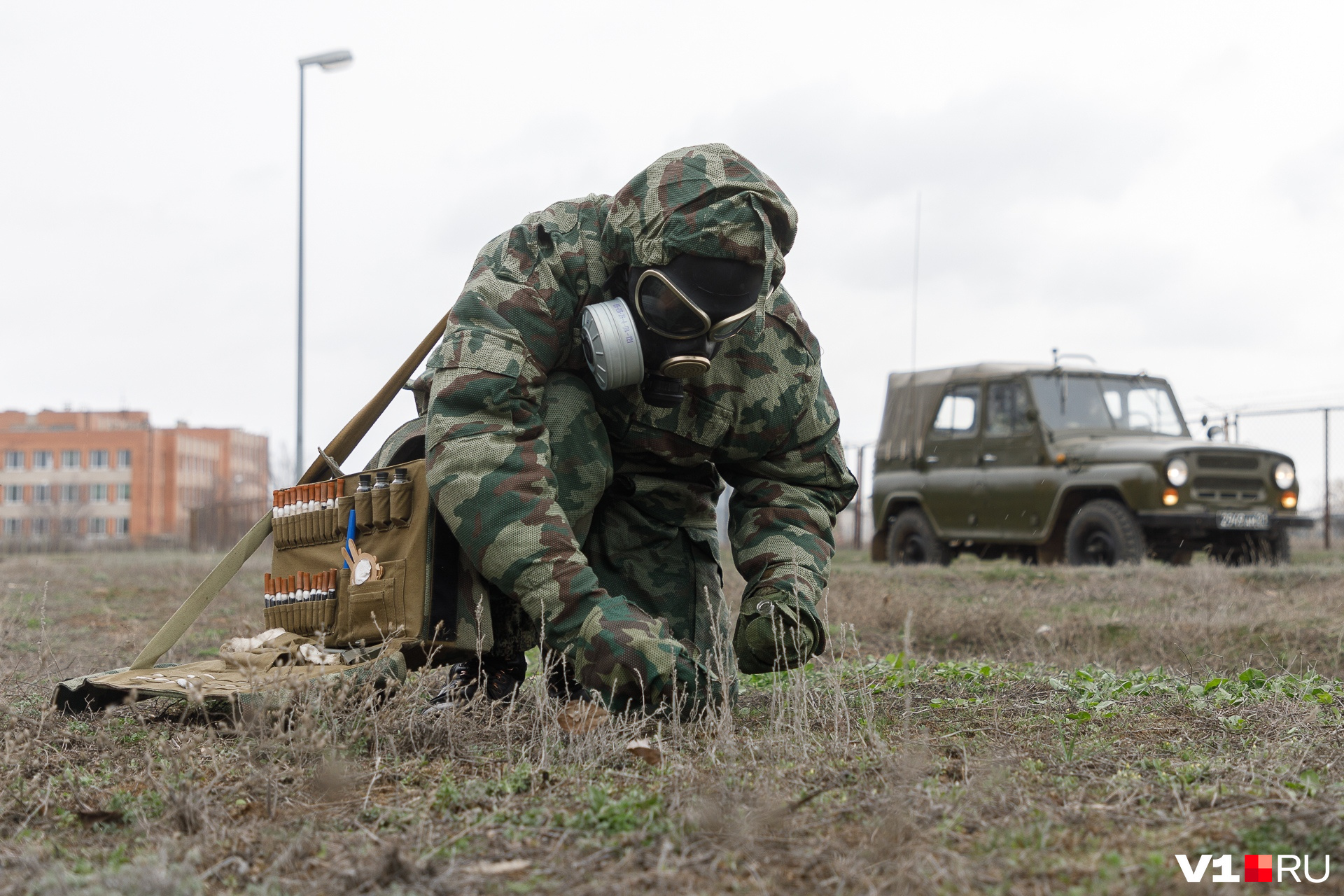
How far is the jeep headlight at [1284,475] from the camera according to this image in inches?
422

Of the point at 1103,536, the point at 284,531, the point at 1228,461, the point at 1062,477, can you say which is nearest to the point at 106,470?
the point at 1062,477

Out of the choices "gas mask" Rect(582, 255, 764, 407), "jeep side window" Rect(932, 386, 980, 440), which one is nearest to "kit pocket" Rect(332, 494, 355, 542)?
"gas mask" Rect(582, 255, 764, 407)

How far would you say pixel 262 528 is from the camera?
12.0 ft

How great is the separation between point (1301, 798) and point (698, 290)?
166 cm

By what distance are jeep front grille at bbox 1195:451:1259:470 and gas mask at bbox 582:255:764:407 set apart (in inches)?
332

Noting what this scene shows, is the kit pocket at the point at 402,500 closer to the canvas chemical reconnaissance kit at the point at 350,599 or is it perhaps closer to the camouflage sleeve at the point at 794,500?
the canvas chemical reconnaissance kit at the point at 350,599

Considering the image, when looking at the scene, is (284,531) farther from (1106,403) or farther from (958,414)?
(1106,403)

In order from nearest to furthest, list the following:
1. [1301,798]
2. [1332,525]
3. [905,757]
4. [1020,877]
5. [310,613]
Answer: [1020,877], [1301,798], [905,757], [310,613], [1332,525]

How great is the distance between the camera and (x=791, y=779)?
7.91ft

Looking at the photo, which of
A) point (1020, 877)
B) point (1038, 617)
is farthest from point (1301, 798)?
point (1038, 617)

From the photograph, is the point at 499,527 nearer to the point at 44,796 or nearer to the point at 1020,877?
the point at 44,796

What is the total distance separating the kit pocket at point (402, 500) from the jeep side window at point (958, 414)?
372 inches

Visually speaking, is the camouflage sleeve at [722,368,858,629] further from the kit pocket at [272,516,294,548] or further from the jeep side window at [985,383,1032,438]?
the jeep side window at [985,383,1032,438]

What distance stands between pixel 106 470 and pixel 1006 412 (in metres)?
78.5
